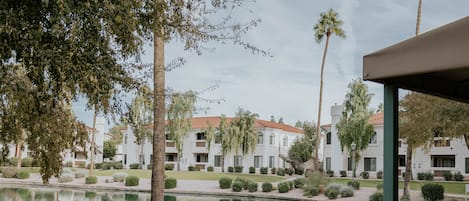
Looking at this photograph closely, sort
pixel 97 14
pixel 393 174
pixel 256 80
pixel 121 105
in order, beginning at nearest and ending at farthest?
pixel 393 174 < pixel 97 14 < pixel 121 105 < pixel 256 80

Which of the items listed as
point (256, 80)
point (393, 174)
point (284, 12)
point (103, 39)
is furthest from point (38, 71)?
point (256, 80)

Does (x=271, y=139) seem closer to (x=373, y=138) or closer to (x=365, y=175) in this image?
(x=373, y=138)

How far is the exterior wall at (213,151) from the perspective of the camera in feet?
143

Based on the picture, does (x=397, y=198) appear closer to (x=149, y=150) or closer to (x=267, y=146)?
(x=267, y=146)

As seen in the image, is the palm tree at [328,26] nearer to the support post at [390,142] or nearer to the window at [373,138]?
the window at [373,138]

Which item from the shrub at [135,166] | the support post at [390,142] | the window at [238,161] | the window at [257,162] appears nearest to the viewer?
the support post at [390,142]

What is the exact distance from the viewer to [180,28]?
6.99 meters

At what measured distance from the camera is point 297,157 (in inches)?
1747

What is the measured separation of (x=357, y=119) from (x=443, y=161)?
18.1 feet

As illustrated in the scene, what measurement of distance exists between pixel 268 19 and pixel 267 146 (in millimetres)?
16062

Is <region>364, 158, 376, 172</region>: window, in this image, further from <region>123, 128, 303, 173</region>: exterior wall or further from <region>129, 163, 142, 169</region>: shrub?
<region>129, 163, 142, 169</region>: shrub

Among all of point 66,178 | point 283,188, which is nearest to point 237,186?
point 283,188

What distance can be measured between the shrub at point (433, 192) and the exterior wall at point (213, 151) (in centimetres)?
2490

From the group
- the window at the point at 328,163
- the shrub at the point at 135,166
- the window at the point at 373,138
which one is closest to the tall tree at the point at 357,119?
the window at the point at 373,138
